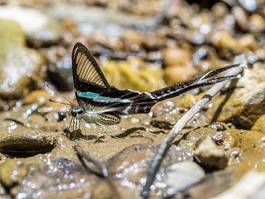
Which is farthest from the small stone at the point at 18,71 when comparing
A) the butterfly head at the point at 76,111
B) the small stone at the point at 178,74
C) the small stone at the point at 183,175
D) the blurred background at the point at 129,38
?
the small stone at the point at 183,175

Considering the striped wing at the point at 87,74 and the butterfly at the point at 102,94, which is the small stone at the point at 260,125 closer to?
the butterfly at the point at 102,94

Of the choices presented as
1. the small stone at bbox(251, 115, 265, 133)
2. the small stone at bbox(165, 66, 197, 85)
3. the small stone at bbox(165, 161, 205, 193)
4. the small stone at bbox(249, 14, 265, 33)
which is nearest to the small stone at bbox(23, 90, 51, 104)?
the small stone at bbox(165, 66, 197, 85)

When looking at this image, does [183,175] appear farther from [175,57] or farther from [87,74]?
Result: [175,57]

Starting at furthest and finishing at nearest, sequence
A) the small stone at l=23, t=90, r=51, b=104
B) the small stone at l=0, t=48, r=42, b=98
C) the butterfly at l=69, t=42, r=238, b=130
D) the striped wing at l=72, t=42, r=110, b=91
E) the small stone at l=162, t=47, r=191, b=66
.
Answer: the small stone at l=162, t=47, r=191, b=66
the small stone at l=0, t=48, r=42, b=98
the small stone at l=23, t=90, r=51, b=104
the striped wing at l=72, t=42, r=110, b=91
the butterfly at l=69, t=42, r=238, b=130

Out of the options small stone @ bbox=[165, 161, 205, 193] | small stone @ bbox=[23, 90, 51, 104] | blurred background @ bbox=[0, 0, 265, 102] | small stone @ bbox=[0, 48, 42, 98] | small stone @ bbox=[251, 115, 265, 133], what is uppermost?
small stone @ bbox=[251, 115, 265, 133]

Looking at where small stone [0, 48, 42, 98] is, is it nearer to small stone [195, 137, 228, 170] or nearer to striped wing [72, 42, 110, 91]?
striped wing [72, 42, 110, 91]

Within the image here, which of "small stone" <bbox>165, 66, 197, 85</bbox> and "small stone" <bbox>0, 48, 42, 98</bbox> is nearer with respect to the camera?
"small stone" <bbox>0, 48, 42, 98</bbox>

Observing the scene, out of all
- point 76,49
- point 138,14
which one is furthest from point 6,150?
point 138,14

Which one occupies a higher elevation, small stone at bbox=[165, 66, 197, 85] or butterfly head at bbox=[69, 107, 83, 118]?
butterfly head at bbox=[69, 107, 83, 118]
